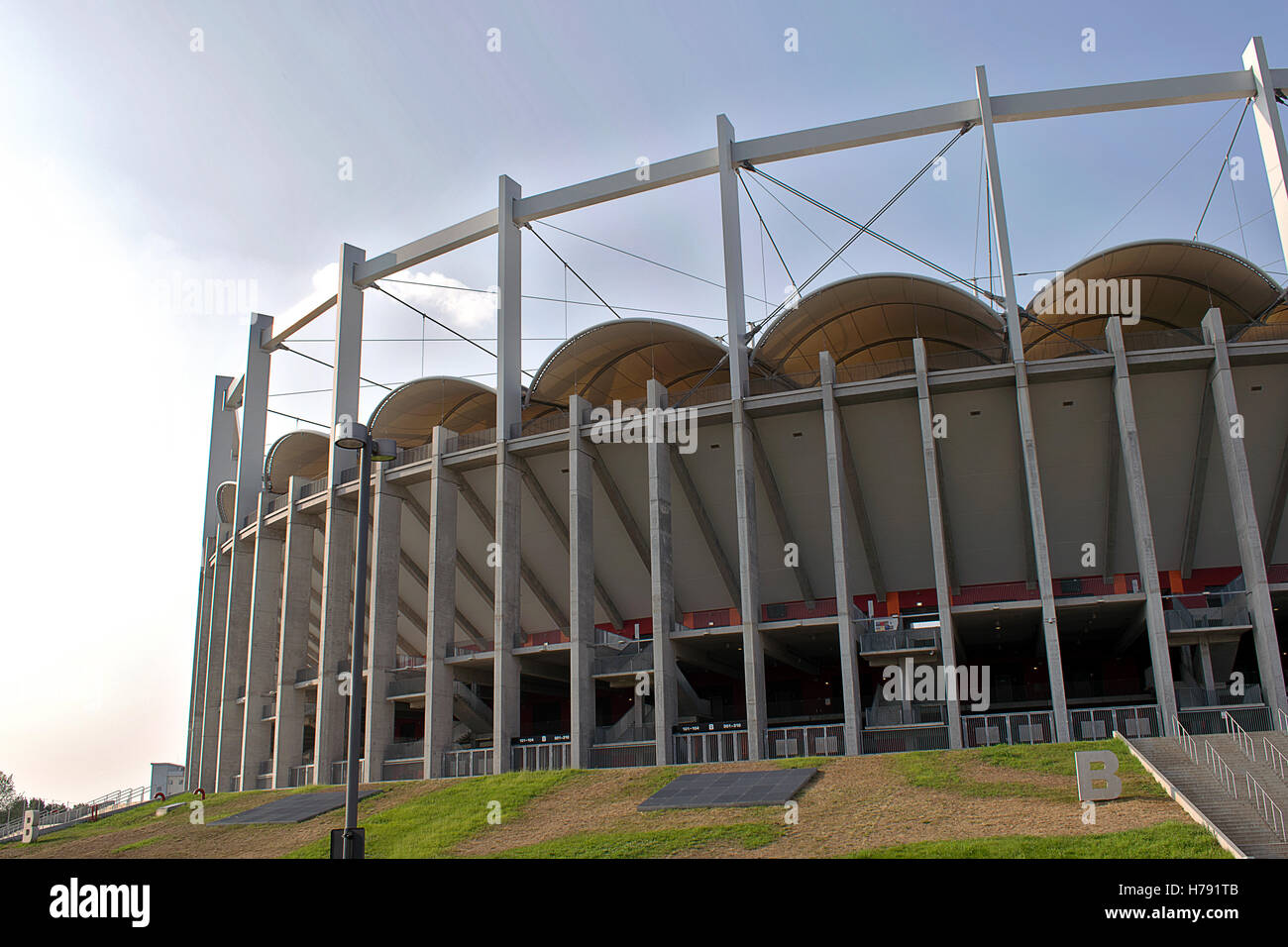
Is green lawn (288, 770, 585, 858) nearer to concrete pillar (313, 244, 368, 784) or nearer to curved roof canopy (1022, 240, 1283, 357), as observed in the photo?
concrete pillar (313, 244, 368, 784)

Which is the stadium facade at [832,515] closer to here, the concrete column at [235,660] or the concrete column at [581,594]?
the concrete column at [581,594]

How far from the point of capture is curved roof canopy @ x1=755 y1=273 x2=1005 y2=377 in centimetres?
3541

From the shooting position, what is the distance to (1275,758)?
23000 millimetres

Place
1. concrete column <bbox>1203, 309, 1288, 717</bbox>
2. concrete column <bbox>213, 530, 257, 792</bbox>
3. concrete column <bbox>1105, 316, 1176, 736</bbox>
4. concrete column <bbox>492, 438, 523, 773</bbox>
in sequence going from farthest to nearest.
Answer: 1. concrete column <bbox>213, 530, 257, 792</bbox>
2. concrete column <bbox>492, 438, 523, 773</bbox>
3. concrete column <bbox>1105, 316, 1176, 736</bbox>
4. concrete column <bbox>1203, 309, 1288, 717</bbox>

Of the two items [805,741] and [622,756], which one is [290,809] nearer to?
[622,756]

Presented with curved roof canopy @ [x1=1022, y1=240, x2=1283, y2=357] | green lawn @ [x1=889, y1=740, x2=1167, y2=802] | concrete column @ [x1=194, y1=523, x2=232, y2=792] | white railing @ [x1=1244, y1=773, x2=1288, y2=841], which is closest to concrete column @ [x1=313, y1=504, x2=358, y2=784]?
concrete column @ [x1=194, y1=523, x2=232, y2=792]

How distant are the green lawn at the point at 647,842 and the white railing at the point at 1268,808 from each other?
8.56 m

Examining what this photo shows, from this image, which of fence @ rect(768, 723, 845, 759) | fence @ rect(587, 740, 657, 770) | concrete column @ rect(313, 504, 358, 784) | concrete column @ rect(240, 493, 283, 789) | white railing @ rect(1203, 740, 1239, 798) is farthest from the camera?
concrete column @ rect(240, 493, 283, 789)

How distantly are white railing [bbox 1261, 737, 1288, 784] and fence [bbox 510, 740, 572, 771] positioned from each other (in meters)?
19.6

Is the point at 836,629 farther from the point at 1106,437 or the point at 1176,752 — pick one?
the point at 1176,752

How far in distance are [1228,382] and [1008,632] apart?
40.2 feet

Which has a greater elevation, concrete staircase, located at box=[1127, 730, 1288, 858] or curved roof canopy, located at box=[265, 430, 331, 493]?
curved roof canopy, located at box=[265, 430, 331, 493]
